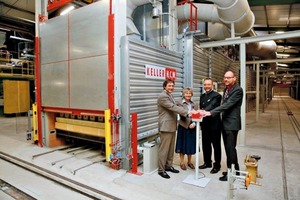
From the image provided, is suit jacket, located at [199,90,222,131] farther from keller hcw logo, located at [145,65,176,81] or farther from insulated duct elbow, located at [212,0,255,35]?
insulated duct elbow, located at [212,0,255,35]

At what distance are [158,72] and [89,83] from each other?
4.16 feet

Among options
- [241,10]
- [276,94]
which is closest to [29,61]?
[241,10]

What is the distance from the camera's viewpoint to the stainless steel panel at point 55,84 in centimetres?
417

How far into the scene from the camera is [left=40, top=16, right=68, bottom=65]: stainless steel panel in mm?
4145

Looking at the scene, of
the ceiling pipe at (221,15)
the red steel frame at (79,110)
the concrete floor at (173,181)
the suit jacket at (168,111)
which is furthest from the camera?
the ceiling pipe at (221,15)

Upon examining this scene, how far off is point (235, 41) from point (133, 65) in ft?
8.10

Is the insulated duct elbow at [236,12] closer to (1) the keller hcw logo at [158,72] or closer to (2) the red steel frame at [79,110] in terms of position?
(1) the keller hcw logo at [158,72]

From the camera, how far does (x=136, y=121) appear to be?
3139 millimetres

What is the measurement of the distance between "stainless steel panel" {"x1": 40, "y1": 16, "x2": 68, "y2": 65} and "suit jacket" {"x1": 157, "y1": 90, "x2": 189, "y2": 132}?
2.23m

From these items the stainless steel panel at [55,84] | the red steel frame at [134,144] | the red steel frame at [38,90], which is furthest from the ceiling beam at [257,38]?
the red steel frame at [38,90]

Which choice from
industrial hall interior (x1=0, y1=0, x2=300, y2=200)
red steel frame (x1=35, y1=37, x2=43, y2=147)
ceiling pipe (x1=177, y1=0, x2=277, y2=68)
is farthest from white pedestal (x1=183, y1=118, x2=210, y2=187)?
red steel frame (x1=35, y1=37, x2=43, y2=147)

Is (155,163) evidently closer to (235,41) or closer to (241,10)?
(235,41)

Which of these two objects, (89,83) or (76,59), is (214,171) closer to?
(89,83)

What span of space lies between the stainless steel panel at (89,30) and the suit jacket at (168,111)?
123 cm
